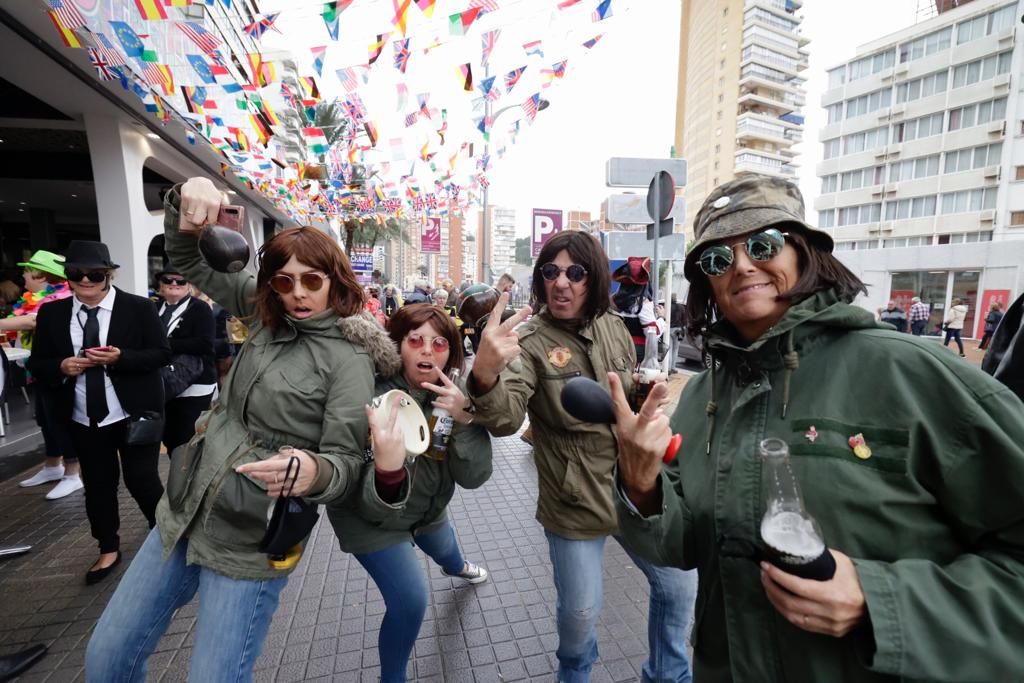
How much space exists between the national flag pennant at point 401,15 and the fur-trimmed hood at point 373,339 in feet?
12.5

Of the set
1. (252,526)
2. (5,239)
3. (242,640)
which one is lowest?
(242,640)

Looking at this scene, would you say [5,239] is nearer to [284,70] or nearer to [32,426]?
[32,426]

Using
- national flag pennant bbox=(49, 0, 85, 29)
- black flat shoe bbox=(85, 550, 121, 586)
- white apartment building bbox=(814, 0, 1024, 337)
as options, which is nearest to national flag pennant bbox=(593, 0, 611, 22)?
A: national flag pennant bbox=(49, 0, 85, 29)

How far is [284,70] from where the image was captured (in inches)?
288

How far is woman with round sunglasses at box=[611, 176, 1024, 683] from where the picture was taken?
3.00 feet

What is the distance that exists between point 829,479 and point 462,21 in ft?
17.4

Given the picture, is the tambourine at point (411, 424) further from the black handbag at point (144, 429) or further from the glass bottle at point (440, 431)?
the black handbag at point (144, 429)

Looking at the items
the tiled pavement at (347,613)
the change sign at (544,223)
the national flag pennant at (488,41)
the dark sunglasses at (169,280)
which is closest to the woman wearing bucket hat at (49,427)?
the tiled pavement at (347,613)

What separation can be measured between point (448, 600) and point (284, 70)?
7.67m

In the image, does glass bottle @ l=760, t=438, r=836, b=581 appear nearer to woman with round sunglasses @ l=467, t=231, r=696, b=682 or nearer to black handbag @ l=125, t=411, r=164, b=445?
woman with round sunglasses @ l=467, t=231, r=696, b=682

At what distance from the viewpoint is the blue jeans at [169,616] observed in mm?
1696

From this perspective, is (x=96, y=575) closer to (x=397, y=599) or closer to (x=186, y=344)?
(x=186, y=344)

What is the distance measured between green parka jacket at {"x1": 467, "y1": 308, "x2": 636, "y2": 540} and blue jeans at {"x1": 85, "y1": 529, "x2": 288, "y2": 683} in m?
1.11

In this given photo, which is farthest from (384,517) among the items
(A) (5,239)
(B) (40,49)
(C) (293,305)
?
(A) (5,239)
